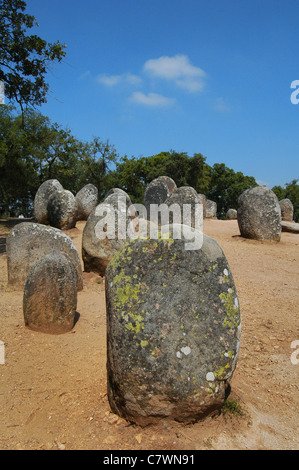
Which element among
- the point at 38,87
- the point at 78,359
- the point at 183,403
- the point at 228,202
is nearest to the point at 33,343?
the point at 78,359

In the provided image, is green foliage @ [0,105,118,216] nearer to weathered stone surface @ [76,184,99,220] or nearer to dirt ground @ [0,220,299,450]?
weathered stone surface @ [76,184,99,220]

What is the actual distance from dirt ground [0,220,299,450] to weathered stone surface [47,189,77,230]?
887cm

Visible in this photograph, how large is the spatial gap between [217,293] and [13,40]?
12390 mm

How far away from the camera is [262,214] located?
1302cm

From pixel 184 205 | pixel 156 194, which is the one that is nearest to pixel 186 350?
pixel 184 205

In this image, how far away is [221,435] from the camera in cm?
291

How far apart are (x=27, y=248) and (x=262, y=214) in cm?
907

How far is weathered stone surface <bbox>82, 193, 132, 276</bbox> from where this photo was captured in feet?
29.2

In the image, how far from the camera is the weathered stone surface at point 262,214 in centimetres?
1306

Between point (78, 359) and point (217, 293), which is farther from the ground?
point (217, 293)

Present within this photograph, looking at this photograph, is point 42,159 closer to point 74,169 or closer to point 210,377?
point 74,169

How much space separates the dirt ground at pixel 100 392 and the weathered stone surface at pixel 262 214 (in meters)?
6.25

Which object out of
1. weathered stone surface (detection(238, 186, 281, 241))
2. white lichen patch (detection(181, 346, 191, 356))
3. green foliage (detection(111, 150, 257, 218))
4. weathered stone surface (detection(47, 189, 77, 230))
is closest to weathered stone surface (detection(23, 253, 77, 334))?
white lichen patch (detection(181, 346, 191, 356))
